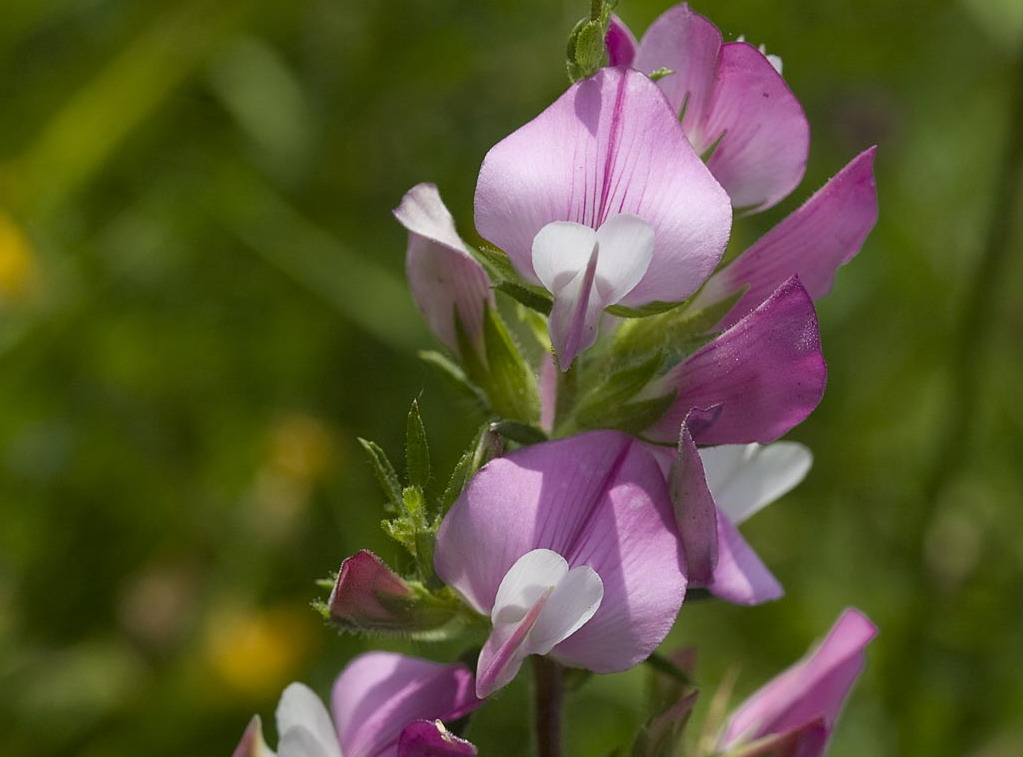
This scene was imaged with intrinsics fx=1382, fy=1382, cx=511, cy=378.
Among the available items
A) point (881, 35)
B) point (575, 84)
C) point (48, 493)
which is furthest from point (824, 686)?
point (881, 35)

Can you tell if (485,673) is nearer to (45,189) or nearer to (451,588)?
(451,588)

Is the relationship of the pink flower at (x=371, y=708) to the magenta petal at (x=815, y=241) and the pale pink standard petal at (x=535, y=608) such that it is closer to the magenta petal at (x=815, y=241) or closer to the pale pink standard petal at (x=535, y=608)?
the pale pink standard petal at (x=535, y=608)

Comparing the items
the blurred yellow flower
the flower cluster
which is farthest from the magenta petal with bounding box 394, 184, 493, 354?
the blurred yellow flower

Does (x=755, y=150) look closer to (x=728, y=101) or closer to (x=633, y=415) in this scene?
(x=728, y=101)

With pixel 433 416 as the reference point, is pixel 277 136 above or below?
above

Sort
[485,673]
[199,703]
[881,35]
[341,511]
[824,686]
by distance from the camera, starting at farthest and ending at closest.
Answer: [881,35] → [341,511] → [199,703] → [824,686] → [485,673]

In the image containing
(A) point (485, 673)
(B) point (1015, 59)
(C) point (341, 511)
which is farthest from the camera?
(C) point (341, 511)
